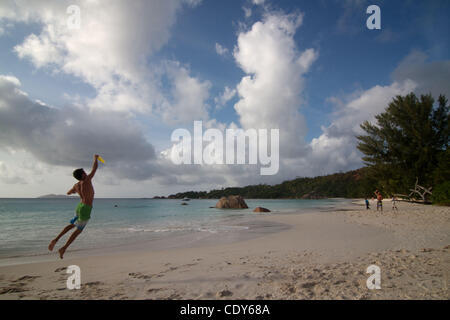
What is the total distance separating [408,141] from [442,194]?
363 inches

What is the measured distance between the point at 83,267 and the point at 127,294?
346 centimetres

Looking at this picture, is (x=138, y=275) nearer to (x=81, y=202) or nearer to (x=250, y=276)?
(x=81, y=202)

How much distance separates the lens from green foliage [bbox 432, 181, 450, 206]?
1060 inches

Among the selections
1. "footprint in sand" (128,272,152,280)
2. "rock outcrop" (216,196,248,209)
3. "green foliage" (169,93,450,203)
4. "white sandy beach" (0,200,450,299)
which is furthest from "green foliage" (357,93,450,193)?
"footprint in sand" (128,272,152,280)

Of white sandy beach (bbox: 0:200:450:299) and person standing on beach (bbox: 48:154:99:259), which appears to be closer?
white sandy beach (bbox: 0:200:450:299)

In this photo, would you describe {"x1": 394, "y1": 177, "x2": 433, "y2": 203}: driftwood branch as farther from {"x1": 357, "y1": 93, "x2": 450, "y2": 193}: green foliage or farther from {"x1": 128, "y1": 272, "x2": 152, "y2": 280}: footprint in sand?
{"x1": 128, "y1": 272, "x2": 152, "y2": 280}: footprint in sand

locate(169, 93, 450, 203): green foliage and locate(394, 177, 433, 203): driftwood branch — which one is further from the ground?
locate(169, 93, 450, 203): green foliage

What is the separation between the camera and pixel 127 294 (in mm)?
4184

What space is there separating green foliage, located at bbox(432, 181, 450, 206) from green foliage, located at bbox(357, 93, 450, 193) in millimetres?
3192

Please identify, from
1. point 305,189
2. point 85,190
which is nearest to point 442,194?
point 85,190

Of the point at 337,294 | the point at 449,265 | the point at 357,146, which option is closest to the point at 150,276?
the point at 337,294

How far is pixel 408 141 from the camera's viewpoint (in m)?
33.2
